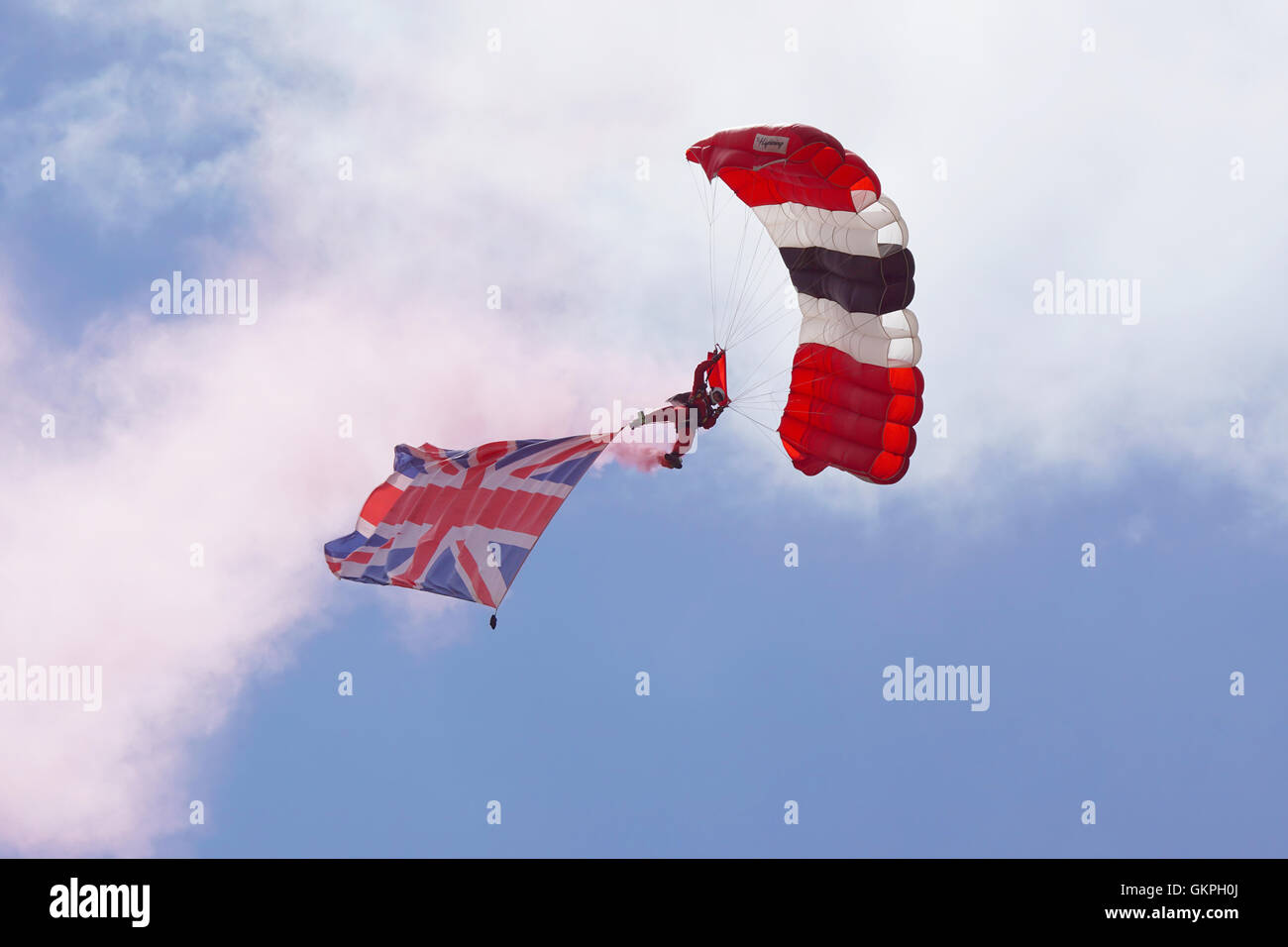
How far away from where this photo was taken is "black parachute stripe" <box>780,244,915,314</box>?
32656 mm

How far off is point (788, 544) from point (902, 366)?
635cm

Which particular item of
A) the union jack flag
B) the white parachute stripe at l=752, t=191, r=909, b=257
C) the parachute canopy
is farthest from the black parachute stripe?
the union jack flag

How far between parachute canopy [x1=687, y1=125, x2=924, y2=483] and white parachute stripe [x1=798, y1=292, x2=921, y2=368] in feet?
0.07

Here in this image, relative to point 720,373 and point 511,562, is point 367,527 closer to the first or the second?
point 511,562

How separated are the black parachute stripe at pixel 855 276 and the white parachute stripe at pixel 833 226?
16 centimetres

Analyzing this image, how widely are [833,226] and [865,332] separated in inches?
91.3

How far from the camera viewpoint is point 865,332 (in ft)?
111

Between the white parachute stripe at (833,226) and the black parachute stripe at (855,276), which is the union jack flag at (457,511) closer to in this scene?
the black parachute stripe at (855,276)

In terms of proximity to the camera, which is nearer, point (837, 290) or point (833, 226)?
point (833, 226)

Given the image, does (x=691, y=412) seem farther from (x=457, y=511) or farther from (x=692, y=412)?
(x=457, y=511)

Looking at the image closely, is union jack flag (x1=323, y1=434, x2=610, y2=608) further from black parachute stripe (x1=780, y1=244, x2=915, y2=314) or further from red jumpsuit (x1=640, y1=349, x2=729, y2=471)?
black parachute stripe (x1=780, y1=244, x2=915, y2=314)

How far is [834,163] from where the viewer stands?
3116 cm

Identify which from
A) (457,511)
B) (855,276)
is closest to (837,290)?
(855,276)

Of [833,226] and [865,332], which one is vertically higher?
[833,226]
